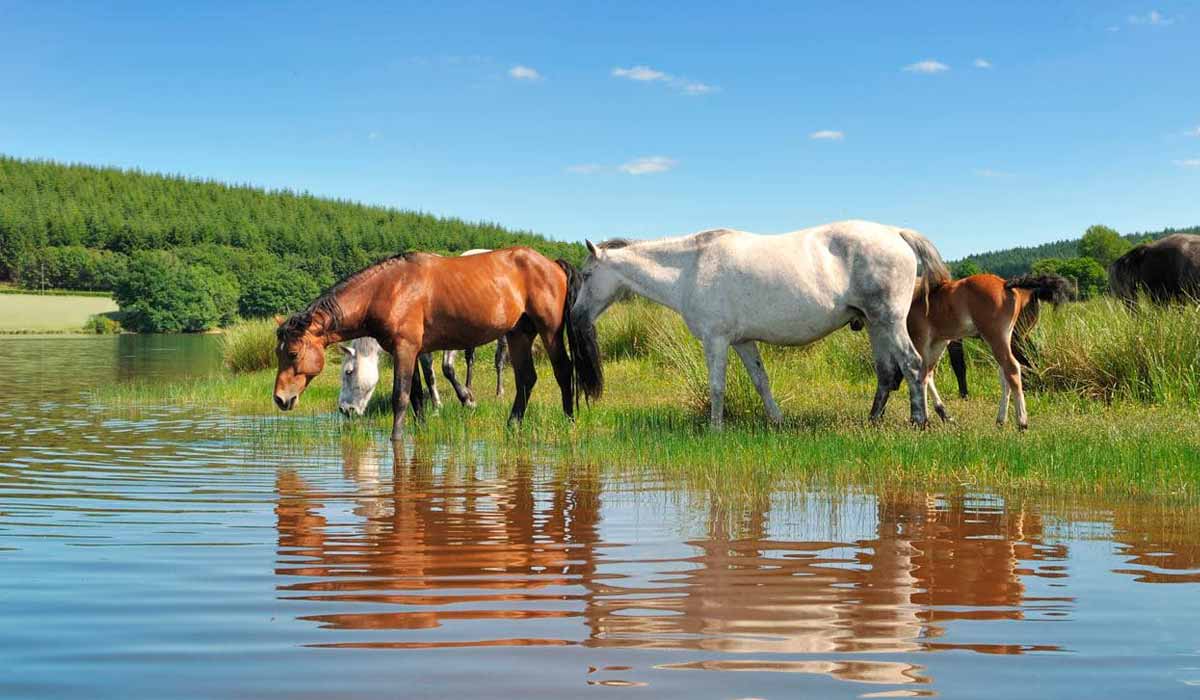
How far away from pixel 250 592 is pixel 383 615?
743 millimetres

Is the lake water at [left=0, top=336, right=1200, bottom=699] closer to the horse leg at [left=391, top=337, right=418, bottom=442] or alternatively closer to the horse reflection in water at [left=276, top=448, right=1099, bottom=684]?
the horse reflection in water at [left=276, top=448, right=1099, bottom=684]

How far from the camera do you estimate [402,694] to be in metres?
2.84

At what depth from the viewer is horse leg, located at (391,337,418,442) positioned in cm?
1041

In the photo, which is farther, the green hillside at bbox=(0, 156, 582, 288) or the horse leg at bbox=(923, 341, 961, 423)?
the green hillside at bbox=(0, 156, 582, 288)

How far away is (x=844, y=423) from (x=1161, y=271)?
8.23 meters

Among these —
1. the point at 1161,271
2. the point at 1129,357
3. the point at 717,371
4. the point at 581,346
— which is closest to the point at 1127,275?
the point at 1161,271

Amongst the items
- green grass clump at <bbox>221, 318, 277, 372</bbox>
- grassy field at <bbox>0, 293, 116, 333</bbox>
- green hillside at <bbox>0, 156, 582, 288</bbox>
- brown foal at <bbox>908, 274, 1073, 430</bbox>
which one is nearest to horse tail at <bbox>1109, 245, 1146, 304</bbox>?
brown foal at <bbox>908, 274, 1073, 430</bbox>

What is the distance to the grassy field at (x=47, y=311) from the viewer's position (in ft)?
294

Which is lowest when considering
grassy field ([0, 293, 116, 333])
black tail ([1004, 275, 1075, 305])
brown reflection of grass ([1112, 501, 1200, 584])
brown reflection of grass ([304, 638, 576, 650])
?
brown reflection of grass ([304, 638, 576, 650])

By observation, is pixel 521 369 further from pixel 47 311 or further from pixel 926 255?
pixel 47 311

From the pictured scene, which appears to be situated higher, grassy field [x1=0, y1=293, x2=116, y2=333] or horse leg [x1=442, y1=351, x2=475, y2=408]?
grassy field [x1=0, y1=293, x2=116, y2=333]

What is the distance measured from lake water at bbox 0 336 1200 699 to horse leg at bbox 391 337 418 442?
2.94 meters

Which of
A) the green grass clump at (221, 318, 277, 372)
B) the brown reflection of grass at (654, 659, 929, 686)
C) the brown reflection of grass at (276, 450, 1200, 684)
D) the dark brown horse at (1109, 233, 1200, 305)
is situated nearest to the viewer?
the brown reflection of grass at (654, 659, 929, 686)

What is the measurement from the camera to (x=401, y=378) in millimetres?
10562
